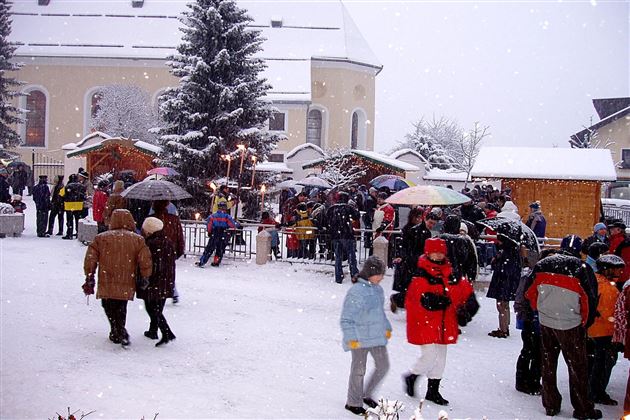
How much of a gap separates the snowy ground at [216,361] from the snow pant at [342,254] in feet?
3.31

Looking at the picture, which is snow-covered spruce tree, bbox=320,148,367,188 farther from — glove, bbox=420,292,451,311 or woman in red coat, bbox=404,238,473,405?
glove, bbox=420,292,451,311

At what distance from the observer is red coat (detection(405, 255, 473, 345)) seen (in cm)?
711

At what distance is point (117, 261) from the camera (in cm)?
830

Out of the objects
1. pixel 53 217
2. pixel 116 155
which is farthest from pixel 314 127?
pixel 53 217

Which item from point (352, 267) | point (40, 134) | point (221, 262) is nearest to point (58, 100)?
point (40, 134)

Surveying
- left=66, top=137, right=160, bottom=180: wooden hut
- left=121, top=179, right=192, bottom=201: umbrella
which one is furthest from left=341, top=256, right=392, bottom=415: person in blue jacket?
left=66, top=137, right=160, bottom=180: wooden hut

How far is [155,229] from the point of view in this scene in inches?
352

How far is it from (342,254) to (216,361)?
6343 millimetres

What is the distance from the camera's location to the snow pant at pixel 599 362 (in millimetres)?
7754

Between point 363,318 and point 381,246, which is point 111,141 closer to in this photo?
point 381,246

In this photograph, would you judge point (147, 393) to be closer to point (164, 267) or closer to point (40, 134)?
point (164, 267)

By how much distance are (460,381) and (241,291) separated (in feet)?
18.3

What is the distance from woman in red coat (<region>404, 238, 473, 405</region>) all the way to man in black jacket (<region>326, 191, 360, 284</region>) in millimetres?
6465

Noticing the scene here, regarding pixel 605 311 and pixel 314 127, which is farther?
pixel 314 127
